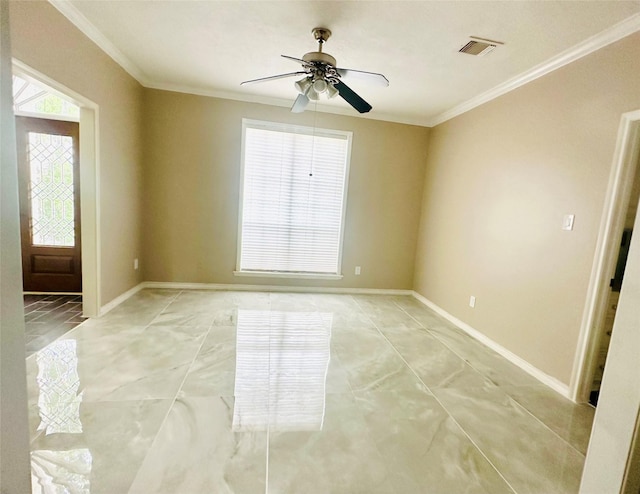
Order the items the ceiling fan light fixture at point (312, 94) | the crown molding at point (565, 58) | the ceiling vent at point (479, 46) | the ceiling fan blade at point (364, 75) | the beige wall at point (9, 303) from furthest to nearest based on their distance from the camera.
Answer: the ceiling fan light fixture at point (312, 94) → the ceiling vent at point (479, 46) → the ceiling fan blade at point (364, 75) → the crown molding at point (565, 58) → the beige wall at point (9, 303)

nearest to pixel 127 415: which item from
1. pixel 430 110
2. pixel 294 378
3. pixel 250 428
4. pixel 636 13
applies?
pixel 250 428

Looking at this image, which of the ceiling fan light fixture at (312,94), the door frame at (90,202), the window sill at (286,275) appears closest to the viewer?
the ceiling fan light fixture at (312,94)

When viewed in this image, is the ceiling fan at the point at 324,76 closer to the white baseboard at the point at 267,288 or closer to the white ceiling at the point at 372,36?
the white ceiling at the point at 372,36

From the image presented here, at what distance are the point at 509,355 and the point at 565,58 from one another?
2637 millimetres

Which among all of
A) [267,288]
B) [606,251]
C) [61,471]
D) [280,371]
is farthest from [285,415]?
[267,288]

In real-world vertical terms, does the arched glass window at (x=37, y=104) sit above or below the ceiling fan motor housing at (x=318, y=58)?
below

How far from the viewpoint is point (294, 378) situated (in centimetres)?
229

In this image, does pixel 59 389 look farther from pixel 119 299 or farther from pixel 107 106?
pixel 107 106

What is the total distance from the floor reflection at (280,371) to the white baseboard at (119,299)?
1434mm

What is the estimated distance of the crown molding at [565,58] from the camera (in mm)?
2000

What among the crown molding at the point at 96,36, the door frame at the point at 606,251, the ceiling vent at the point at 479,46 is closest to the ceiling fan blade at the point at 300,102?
the ceiling vent at the point at 479,46

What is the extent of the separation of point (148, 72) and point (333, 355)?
3.85 m

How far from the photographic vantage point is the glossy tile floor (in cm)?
145

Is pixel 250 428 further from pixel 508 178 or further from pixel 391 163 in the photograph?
pixel 391 163
